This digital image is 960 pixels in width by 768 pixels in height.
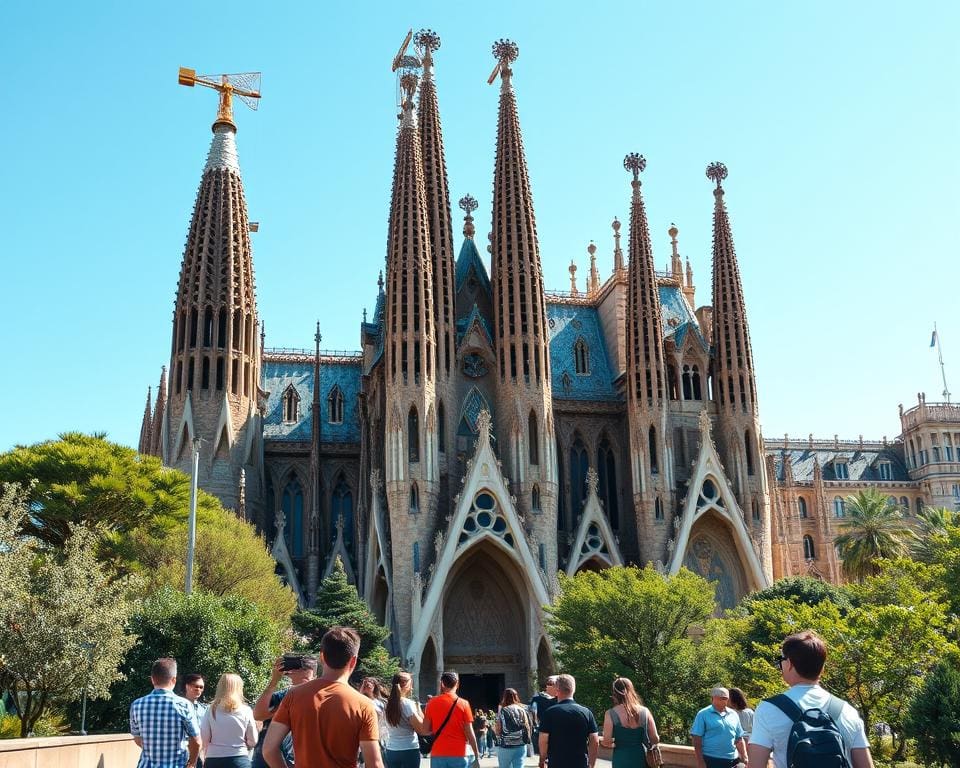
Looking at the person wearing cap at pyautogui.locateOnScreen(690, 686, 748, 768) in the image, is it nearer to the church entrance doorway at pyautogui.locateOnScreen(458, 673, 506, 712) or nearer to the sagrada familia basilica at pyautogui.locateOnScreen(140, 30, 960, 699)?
the sagrada familia basilica at pyautogui.locateOnScreen(140, 30, 960, 699)

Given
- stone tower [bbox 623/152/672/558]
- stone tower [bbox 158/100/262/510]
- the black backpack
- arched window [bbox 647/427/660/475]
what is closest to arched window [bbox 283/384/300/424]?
stone tower [bbox 158/100/262/510]

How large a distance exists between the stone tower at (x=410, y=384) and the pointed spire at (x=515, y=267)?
131 inches

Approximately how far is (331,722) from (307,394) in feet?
179

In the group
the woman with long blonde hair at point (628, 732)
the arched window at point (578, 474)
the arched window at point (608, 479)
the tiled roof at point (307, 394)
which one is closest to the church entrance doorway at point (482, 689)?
the arched window at point (578, 474)

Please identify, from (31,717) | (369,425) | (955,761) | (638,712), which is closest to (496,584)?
(369,425)

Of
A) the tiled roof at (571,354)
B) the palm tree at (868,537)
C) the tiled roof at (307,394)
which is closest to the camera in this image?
the palm tree at (868,537)

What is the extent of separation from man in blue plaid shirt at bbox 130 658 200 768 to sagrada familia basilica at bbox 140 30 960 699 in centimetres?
3210

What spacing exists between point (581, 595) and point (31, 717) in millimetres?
17837

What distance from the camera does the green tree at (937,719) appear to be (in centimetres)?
1430

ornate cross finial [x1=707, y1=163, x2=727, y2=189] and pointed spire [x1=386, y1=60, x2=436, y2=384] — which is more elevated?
ornate cross finial [x1=707, y1=163, x2=727, y2=189]

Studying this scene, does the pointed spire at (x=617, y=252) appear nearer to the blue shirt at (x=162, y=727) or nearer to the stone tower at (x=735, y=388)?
the stone tower at (x=735, y=388)

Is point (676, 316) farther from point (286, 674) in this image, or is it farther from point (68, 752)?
point (286, 674)

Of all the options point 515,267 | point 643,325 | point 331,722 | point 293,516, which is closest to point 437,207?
point 515,267

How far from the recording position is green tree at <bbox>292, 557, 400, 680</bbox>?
35594 mm
